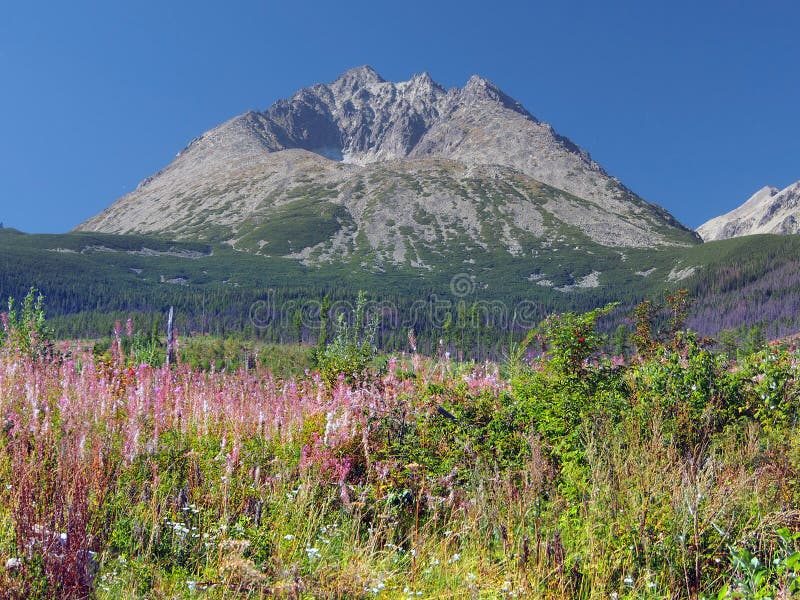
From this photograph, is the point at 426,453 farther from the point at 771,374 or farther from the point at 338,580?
the point at 771,374

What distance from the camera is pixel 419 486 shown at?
21.4ft

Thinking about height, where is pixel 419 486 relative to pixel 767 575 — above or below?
above

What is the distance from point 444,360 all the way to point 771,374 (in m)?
4.96

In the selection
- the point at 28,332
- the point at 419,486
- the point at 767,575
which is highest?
the point at 28,332

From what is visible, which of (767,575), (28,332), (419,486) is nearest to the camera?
(767,575)

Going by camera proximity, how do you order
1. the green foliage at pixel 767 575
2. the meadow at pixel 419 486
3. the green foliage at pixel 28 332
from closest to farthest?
the green foliage at pixel 767 575 → the meadow at pixel 419 486 → the green foliage at pixel 28 332

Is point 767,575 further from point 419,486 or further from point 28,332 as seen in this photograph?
point 28,332

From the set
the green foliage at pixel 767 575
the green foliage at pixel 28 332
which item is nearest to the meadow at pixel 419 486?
the green foliage at pixel 767 575

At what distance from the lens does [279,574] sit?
416cm

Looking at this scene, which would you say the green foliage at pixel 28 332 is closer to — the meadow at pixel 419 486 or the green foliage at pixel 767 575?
the meadow at pixel 419 486

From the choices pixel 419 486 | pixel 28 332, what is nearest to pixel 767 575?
pixel 419 486

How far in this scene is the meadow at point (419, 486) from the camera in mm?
4395

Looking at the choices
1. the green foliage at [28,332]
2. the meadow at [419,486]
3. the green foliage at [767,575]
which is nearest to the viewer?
the green foliage at [767,575]

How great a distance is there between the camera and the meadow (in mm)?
4395
